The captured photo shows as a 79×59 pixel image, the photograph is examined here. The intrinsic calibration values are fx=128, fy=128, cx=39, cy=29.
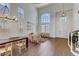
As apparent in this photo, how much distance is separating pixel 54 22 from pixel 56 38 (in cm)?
27

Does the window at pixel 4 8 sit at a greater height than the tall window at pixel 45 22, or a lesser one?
greater

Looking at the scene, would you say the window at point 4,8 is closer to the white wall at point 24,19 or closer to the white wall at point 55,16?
the white wall at point 24,19

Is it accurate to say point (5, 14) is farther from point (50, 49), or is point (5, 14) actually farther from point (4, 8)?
point (50, 49)

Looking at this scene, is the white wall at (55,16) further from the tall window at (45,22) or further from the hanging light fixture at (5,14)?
the hanging light fixture at (5,14)

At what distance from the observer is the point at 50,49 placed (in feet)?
7.00

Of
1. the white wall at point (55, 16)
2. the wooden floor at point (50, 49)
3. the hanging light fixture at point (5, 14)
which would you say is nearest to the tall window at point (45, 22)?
the white wall at point (55, 16)

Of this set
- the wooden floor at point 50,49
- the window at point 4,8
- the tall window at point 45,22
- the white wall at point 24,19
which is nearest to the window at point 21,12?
the white wall at point 24,19

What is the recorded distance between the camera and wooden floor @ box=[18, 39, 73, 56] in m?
2.11

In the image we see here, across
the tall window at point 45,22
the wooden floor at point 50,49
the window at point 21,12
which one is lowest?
the wooden floor at point 50,49

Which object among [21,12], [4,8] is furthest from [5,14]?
[21,12]

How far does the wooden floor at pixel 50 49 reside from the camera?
211 cm

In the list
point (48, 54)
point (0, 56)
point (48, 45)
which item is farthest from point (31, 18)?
point (0, 56)

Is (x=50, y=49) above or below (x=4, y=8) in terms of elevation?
below

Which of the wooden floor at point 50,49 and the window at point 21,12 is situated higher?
the window at point 21,12
